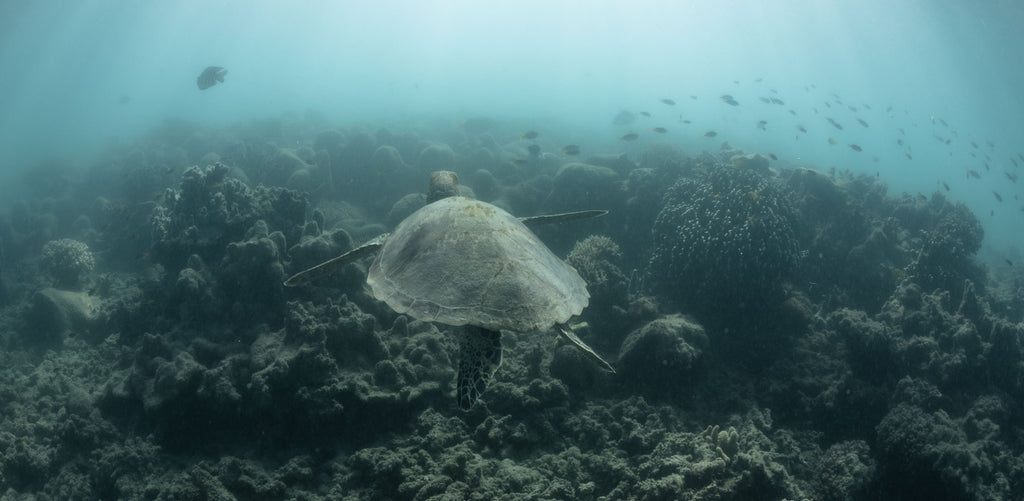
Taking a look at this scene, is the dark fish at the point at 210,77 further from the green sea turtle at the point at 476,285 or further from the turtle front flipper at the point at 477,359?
the turtle front flipper at the point at 477,359

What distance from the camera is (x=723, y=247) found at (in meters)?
7.86

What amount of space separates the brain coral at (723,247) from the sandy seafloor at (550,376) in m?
0.05

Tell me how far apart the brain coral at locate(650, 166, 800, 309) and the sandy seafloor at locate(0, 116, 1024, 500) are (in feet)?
0.18

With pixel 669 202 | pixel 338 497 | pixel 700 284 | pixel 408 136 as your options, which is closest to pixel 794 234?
pixel 669 202

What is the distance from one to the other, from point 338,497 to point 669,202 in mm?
9153

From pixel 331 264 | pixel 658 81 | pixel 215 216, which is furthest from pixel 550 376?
pixel 658 81

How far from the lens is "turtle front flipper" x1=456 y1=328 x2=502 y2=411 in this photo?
3430 millimetres

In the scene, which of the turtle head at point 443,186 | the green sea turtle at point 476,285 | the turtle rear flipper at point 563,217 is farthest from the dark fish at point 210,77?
the green sea turtle at point 476,285

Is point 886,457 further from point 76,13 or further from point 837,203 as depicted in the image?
point 76,13

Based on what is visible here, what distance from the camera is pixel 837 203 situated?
39.6 feet

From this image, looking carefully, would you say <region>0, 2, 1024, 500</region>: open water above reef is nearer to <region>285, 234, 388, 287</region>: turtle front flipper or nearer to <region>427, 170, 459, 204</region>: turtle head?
<region>285, 234, 388, 287</region>: turtle front flipper

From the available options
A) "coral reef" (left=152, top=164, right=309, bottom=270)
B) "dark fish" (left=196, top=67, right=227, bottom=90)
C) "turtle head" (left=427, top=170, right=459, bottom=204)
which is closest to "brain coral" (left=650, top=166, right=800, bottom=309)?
"turtle head" (left=427, top=170, right=459, bottom=204)

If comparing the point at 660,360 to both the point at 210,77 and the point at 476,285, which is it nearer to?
the point at 476,285

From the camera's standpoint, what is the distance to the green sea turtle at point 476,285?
340 cm
